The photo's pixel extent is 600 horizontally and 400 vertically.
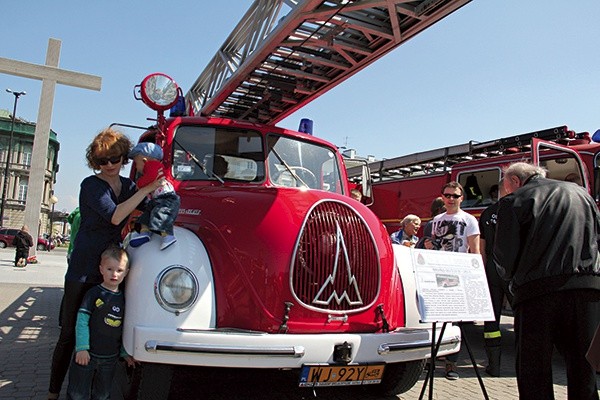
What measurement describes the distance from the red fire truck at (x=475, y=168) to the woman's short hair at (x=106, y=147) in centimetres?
300

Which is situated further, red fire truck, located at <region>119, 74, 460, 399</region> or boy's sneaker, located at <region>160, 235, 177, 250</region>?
boy's sneaker, located at <region>160, 235, 177, 250</region>

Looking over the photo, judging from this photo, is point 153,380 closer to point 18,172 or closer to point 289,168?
point 289,168

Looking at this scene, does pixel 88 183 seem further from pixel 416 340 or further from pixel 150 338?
pixel 416 340

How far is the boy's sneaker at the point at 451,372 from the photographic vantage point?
4773 mm

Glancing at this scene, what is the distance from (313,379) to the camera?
294 cm

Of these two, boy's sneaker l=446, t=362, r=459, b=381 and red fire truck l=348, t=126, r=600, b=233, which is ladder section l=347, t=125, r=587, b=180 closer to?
red fire truck l=348, t=126, r=600, b=233

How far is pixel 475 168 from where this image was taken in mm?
7574

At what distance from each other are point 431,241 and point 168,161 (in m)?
2.61

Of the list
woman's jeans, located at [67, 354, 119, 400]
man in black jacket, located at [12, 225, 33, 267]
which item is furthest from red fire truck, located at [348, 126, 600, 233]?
man in black jacket, located at [12, 225, 33, 267]

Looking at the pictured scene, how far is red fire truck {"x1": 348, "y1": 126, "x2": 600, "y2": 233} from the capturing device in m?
6.48

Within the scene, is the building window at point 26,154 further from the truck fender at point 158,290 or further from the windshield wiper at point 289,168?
the truck fender at point 158,290

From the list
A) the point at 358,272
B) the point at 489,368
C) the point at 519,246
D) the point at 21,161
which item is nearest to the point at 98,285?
the point at 358,272

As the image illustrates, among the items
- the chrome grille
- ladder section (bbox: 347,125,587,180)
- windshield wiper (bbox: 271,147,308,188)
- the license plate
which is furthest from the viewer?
ladder section (bbox: 347,125,587,180)

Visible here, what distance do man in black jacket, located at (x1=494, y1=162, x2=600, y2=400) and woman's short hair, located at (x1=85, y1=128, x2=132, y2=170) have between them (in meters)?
2.45
